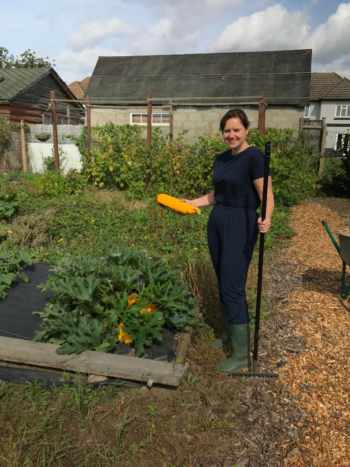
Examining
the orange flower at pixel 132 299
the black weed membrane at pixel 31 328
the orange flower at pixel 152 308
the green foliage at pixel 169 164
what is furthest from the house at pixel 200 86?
the orange flower at pixel 152 308

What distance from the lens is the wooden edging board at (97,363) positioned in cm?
240

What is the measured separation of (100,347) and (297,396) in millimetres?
1344

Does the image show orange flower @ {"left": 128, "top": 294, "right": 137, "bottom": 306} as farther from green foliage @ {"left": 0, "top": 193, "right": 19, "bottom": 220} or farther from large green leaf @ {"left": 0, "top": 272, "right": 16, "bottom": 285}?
green foliage @ {"left": 0, "top": 193, "right": 19, "bottom": 220}

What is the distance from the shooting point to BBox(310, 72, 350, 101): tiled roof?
32312 millimetres

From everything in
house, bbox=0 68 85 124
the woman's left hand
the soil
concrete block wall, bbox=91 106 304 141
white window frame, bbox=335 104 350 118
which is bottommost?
the soil

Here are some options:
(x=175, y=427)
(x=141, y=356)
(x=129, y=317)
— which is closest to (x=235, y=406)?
(x=175, y=427)

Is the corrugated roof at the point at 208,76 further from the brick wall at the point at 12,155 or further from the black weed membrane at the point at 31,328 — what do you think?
the black weed membrane at the point at 31,328

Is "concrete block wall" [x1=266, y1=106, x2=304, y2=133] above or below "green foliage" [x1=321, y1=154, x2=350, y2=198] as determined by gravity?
above

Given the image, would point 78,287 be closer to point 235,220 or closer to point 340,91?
point 235,220

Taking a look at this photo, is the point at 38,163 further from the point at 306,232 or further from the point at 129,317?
the point at 129,317

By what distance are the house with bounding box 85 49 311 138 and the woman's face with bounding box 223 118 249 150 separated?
12329 millimetres

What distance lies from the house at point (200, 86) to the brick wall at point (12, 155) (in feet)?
11.8

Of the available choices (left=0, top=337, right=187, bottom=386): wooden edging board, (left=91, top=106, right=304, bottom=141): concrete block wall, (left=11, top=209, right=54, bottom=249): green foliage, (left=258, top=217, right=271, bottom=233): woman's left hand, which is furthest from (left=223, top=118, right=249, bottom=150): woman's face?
(left=91, top=106, right=304, bottom=141): concrete block wall

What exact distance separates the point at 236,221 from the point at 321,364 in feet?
4.27
